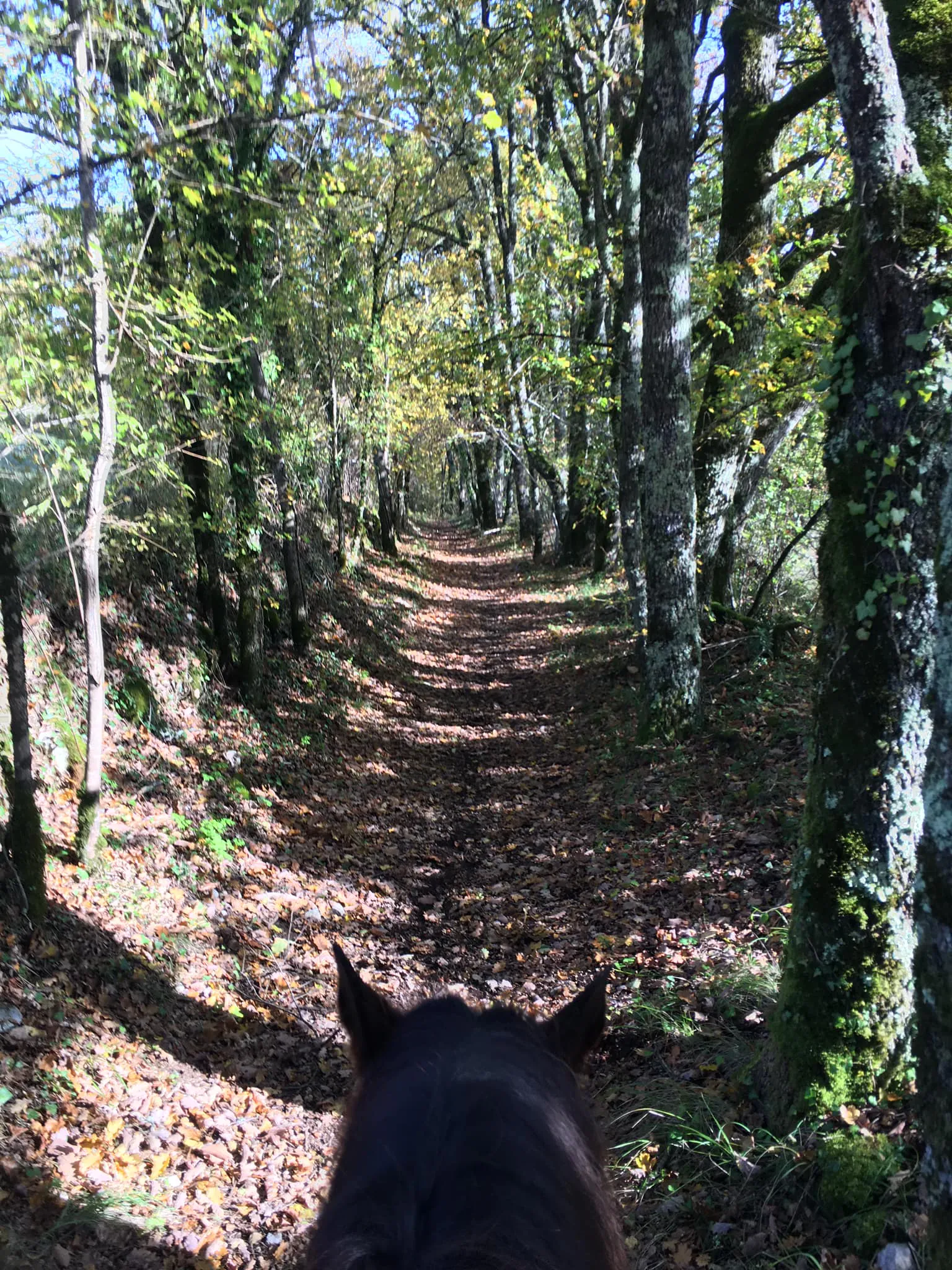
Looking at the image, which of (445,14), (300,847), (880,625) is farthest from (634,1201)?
(445,14)

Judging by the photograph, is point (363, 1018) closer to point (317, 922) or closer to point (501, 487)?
point (317, 922)

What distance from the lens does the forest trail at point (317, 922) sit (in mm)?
3908

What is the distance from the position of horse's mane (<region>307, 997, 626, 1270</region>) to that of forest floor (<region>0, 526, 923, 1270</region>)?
2.34m

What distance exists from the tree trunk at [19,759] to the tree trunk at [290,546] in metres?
5.25

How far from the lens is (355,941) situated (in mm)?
6398

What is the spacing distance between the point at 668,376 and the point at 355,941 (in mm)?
6730

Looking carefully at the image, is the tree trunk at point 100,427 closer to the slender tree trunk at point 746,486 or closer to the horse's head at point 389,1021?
the horse's head at point 389,1021

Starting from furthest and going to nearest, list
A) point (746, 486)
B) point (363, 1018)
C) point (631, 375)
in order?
1. point (631, 375)
2. point (746, 486)
3. point (363, 1018)

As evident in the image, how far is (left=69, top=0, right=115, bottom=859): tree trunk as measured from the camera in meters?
4.82

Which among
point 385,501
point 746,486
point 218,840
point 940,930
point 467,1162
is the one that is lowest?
point 218,840

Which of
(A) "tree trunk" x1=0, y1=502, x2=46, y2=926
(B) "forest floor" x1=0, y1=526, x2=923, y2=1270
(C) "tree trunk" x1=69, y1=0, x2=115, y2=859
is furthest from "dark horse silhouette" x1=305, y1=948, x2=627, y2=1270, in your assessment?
(C) "tree trunk" x1=69, y1=0, x2=115, y2=859

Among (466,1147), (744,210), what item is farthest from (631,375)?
(466,1147)

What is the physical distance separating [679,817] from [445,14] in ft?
35.3

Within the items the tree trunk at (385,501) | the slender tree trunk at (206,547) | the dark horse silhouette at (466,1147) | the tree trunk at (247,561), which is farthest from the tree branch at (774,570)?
the tree trunk at (385,501)
